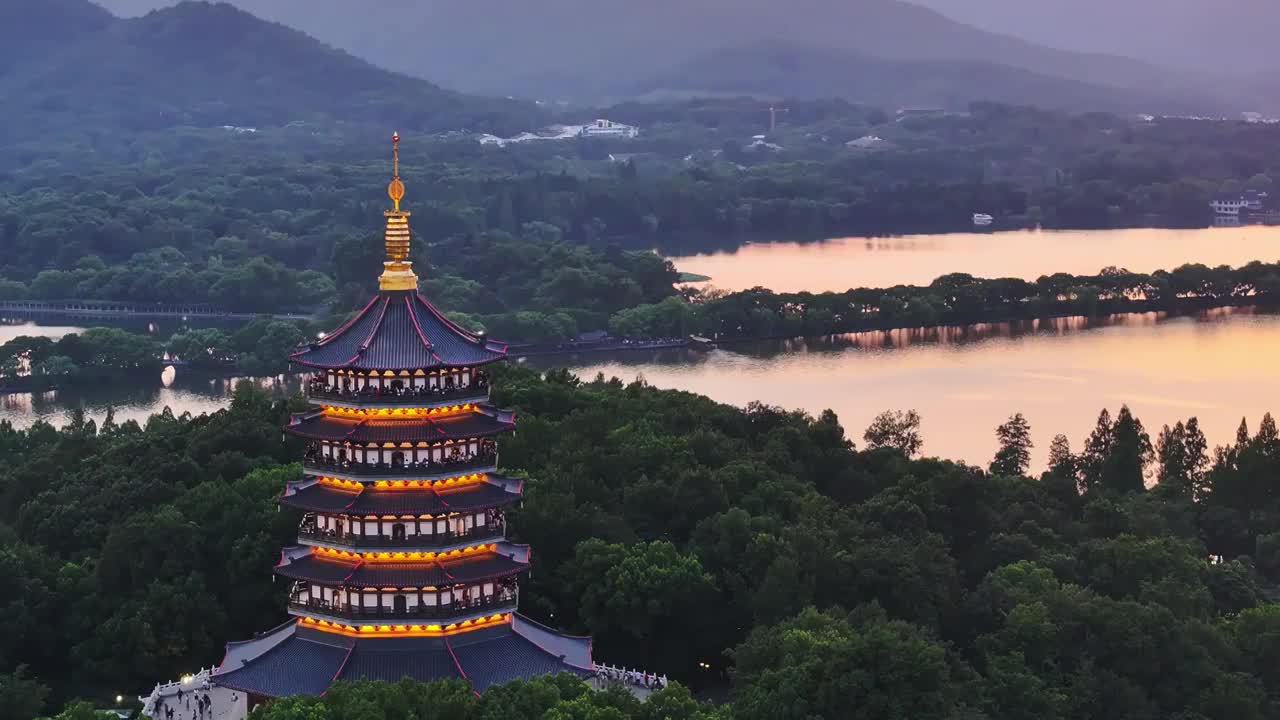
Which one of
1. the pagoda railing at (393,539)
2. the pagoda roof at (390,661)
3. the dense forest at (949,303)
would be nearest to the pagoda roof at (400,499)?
the pagoda railing at (393,539)

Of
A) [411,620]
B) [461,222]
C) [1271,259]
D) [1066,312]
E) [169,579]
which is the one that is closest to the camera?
[411,620]

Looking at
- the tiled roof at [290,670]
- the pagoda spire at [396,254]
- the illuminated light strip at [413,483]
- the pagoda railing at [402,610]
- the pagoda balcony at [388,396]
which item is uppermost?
the pagoda spire at [396,254]

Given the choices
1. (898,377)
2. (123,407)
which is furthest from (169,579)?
(898,377)

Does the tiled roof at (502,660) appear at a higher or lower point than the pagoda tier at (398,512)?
lower

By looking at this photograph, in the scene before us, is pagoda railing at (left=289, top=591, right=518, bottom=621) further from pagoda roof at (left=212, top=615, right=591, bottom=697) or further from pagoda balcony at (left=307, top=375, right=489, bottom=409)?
pagoda balcony at (left=307, top=375, right=489, bottom=409)

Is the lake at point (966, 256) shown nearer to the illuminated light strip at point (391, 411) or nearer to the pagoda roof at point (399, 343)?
the pagoda roof at point (399, 343)

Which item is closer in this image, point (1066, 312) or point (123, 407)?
point (123, 407)

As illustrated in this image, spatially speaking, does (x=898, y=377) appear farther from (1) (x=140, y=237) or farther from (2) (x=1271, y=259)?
(1) (x=140, y=237)
